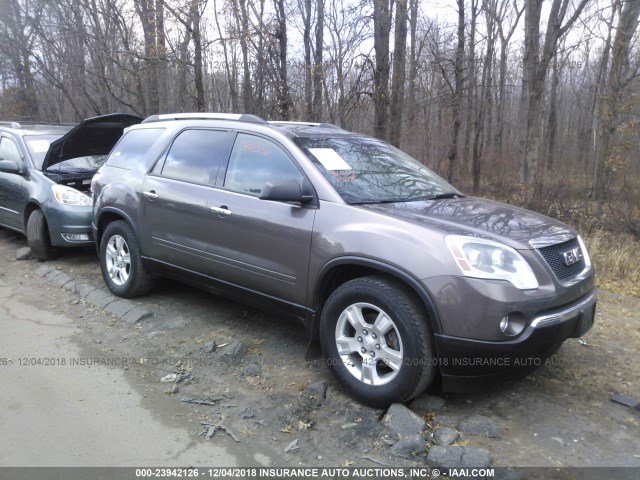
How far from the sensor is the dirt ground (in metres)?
3.07

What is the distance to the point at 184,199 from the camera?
4711 mm

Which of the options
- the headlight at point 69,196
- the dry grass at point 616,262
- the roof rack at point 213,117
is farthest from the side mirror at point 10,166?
the dry grass at point 616,262

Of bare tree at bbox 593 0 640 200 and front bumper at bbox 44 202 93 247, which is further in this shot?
bare tree at bbox 593 0 640 200

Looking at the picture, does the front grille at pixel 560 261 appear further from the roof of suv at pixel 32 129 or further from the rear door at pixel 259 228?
the roof of suv at pixel 32 129

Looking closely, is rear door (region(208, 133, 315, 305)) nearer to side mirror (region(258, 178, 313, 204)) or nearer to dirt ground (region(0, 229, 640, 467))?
side mirror (region(258, 178, 313, 204))

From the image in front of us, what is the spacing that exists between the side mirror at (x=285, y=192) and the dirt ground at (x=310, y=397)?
52.5 inches

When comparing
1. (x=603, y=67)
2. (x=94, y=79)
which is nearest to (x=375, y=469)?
(x=94, y=79)

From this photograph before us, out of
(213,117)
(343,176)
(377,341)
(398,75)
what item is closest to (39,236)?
(213,117)

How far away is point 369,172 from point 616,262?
4.54m

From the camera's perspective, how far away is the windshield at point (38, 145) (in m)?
7.56

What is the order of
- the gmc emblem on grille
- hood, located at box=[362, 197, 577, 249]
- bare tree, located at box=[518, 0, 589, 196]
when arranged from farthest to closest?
bare tree, located at box=[518, 0, 589, 196]
the gmc emblem on grille
hood, located at box=[362, 197, 577, 249]

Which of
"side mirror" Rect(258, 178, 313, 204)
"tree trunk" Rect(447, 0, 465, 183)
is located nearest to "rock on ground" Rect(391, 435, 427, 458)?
"side mirror" Rect(258, 178, 313, 204)

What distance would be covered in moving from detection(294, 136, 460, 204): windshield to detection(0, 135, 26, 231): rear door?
532 centimetres

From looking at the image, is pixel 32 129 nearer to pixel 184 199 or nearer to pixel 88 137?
pixel 88 137
